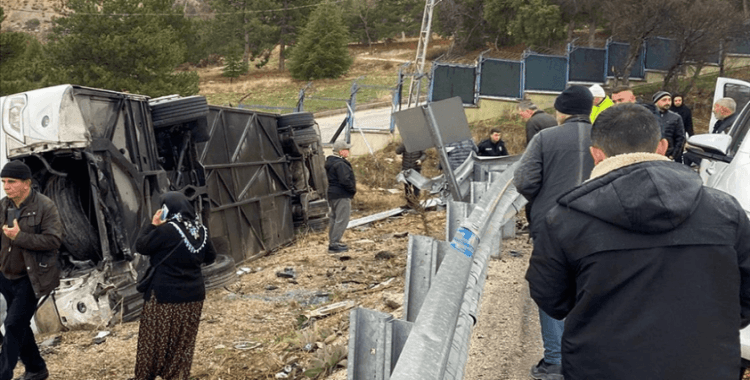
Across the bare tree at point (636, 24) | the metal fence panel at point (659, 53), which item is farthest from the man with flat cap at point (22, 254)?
the metal fence panel at point (659, 53)

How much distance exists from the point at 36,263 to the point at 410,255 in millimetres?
3623

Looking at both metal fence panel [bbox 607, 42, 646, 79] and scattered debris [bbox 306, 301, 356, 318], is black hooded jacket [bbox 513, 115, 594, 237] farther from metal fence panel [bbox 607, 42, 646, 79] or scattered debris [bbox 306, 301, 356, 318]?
metal fence panel [bbox 607, 42, 646, 79]

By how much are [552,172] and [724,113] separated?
18.0ft

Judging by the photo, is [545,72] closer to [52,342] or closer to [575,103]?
[52,342]

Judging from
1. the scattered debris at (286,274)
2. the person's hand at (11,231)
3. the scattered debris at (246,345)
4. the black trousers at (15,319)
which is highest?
the person's hand at (11,231)

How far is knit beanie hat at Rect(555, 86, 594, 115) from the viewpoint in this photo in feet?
14.7

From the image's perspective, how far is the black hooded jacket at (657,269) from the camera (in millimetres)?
2164

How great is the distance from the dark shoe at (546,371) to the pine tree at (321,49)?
1727 inches

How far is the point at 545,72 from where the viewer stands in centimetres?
2562

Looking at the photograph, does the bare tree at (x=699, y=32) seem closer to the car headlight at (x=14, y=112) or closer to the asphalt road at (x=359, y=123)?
the asphalt road at (x=359, y=123)

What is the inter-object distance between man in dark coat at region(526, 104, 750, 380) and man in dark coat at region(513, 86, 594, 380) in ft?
6.36

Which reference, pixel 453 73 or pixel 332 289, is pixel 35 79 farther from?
pixel 332 289

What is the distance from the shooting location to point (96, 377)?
249 inches

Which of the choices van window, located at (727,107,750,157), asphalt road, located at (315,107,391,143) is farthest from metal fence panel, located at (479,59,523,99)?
van window, located at (727,107,750,157)
